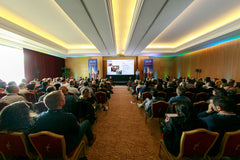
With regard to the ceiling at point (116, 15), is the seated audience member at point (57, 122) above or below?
below

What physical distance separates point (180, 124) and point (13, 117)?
6.73 ft

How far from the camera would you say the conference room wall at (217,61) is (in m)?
6.09

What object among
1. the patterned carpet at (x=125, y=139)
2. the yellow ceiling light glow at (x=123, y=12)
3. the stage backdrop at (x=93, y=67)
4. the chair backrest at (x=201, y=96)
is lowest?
the patterned carpet at (x=125, y=139)

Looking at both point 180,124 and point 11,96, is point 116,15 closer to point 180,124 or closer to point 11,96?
point 11,96

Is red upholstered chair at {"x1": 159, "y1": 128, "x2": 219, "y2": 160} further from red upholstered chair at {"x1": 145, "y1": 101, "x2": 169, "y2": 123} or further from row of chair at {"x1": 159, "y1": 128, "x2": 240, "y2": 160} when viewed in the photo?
red upholstered chair at {"x1": 145, "y1": 101, "x2": 169, "y2": 123}

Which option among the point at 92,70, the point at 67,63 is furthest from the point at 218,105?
the point at 67,63

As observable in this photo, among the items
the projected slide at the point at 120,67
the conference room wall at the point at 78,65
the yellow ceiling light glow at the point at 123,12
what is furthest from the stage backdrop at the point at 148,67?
the conference room wall at the point at 78,65

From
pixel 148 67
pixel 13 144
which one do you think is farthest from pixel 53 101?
pixel 148 67

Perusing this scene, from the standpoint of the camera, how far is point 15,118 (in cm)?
115

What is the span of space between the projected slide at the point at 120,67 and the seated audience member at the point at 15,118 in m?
11.3

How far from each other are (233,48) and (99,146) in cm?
928

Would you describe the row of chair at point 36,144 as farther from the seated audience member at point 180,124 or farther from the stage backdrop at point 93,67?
the stage backdrop at point 93,67

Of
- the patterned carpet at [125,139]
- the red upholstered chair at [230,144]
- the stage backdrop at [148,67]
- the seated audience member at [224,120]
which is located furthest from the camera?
the stage backdrop at [148,67]

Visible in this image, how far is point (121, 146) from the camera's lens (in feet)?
7.11
